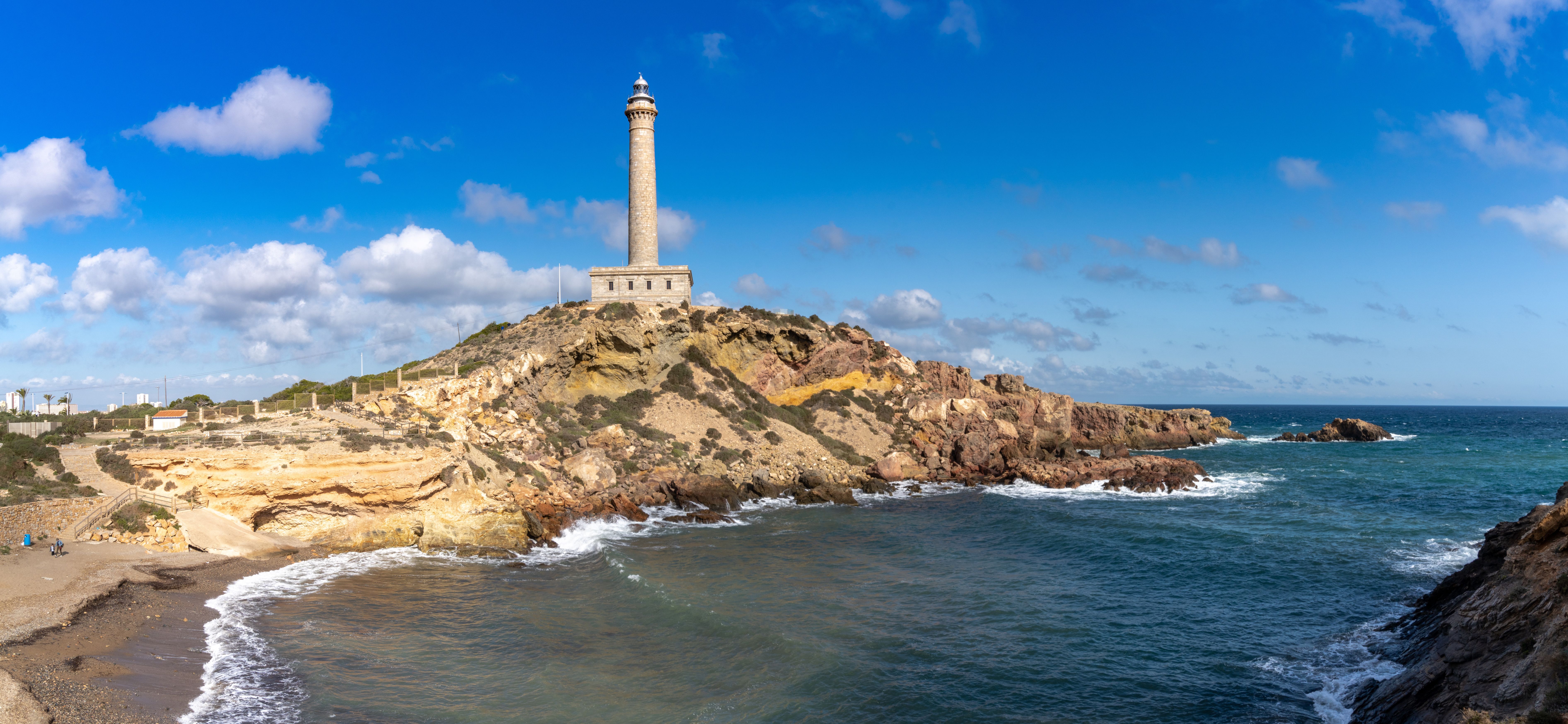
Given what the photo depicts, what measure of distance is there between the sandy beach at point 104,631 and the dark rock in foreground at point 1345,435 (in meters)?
81.6

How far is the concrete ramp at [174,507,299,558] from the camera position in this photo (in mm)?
23344

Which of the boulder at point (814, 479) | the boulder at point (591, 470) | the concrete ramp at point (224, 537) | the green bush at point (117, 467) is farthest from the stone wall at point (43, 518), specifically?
the boulder at point (814, 479)

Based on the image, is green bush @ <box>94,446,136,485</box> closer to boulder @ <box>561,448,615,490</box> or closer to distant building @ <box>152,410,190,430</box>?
distant building @ <box>152,410,190,430</box>

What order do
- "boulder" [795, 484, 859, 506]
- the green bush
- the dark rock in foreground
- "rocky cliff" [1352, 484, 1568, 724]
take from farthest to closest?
1. the dark rock in foreground
2. "boulder" [795, 484, 859, 506]
3. the green bush
4. "rocky cliff" [1352, 484, 1568, 724]

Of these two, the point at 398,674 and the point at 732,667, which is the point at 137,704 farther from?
the point at 732,667

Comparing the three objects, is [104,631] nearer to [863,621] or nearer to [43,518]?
[43,518]

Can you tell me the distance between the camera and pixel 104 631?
612 inches

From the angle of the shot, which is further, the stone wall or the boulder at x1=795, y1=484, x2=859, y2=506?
the boulder at x1=795, y1=484, x2=859, y2=506

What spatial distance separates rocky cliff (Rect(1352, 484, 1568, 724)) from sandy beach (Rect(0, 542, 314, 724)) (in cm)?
1983

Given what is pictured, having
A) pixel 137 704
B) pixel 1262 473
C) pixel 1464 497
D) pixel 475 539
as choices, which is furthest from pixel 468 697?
pixel 1262 473

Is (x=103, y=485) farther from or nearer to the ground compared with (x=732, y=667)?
farther from the ground

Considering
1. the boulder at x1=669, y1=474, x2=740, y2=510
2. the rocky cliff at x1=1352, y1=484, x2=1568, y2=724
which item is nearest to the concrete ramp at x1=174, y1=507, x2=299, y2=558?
the boulder at x1=669, y1=474, x2=740, y2=510

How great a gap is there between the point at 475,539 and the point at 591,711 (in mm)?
15183

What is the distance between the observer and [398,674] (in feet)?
49.7
